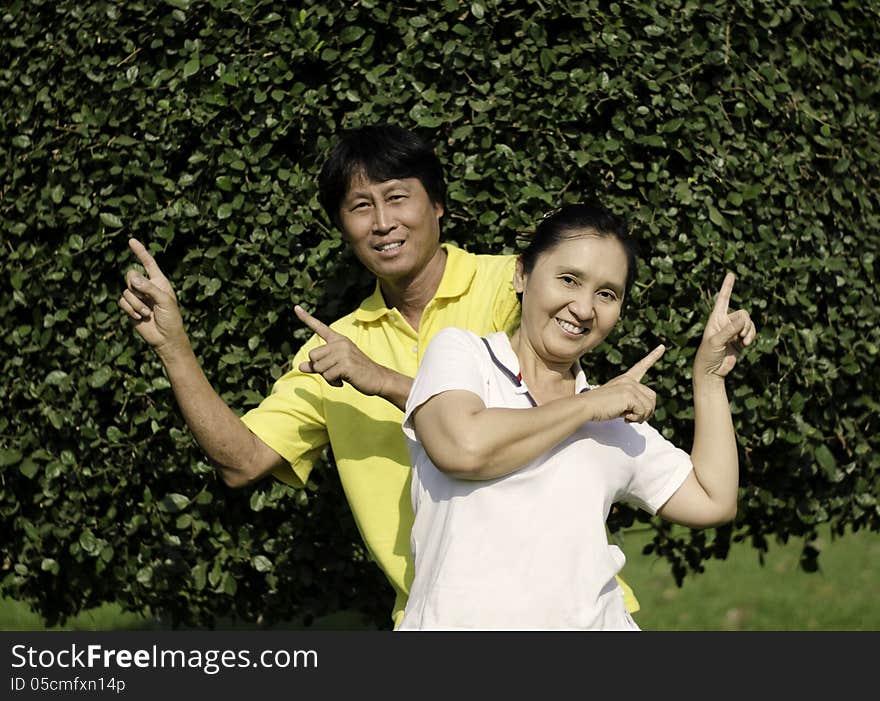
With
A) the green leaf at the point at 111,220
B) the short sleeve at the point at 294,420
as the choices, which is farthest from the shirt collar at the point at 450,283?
the green leaf at the point at 111,220

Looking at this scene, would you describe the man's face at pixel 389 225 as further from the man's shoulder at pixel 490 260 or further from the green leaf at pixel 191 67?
the green leaf at pixel 191 67

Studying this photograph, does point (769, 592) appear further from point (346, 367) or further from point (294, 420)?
point (346, 367)

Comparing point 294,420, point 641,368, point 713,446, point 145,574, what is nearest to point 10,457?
point 145,574

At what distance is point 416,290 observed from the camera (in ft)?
11.2

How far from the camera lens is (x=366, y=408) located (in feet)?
11.0

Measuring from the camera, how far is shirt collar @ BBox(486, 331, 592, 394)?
108 inches

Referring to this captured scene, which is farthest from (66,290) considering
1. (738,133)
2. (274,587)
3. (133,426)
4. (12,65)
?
(738,133)

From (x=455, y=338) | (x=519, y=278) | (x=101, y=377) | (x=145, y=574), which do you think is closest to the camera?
(x=455, y=338)

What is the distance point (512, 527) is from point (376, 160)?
1245mm

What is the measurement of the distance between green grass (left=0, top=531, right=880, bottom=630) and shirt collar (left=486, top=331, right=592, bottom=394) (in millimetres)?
2751

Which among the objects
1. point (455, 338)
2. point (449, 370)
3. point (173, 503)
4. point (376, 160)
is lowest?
point (449, 370)

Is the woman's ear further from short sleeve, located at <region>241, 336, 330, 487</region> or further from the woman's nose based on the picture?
short sleeve, located at <region>241, 336, 330, 487</region>

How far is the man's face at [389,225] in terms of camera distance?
3.31 metres

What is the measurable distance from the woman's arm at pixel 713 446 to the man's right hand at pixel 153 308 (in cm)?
125
